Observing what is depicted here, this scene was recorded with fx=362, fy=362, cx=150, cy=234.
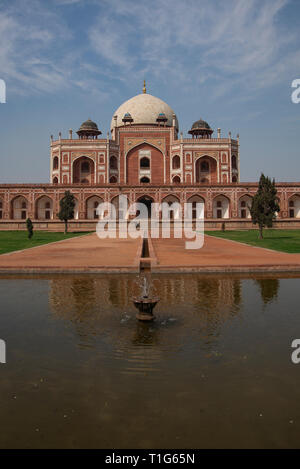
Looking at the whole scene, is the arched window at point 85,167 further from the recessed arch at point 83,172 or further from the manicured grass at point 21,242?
the manicured grass at point 21,242

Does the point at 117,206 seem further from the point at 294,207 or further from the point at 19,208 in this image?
the point at 294,207

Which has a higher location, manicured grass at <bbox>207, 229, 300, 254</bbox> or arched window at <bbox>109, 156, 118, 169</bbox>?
arched window at <bbox>109, 156, 118, 169</bbox>

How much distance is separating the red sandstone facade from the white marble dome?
5.7 inches

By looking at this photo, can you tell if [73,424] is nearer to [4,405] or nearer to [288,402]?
[4,405]

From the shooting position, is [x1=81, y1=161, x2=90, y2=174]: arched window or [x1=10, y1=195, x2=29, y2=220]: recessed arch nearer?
[x1=10, y1=195, x2=29, y2=220]: recessed arch

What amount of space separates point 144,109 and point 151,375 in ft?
152

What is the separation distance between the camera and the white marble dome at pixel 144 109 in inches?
1804

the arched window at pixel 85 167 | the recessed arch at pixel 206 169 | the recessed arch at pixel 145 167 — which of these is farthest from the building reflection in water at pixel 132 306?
the arched window at pixel 85 167

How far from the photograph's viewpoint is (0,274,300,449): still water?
8.00ft

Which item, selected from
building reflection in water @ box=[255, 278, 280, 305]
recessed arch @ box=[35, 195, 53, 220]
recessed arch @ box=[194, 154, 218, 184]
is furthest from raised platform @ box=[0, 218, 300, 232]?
building reflection in water @ box=[255, 278, 280, 305]

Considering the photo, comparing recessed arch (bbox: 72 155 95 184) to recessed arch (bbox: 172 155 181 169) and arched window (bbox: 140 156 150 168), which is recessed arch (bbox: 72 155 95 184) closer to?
arched window (bbox: 140 156 150 168)

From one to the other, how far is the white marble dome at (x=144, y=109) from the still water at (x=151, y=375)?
42.8 m

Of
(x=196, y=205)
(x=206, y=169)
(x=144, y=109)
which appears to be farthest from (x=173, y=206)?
(x=144, y=109)
